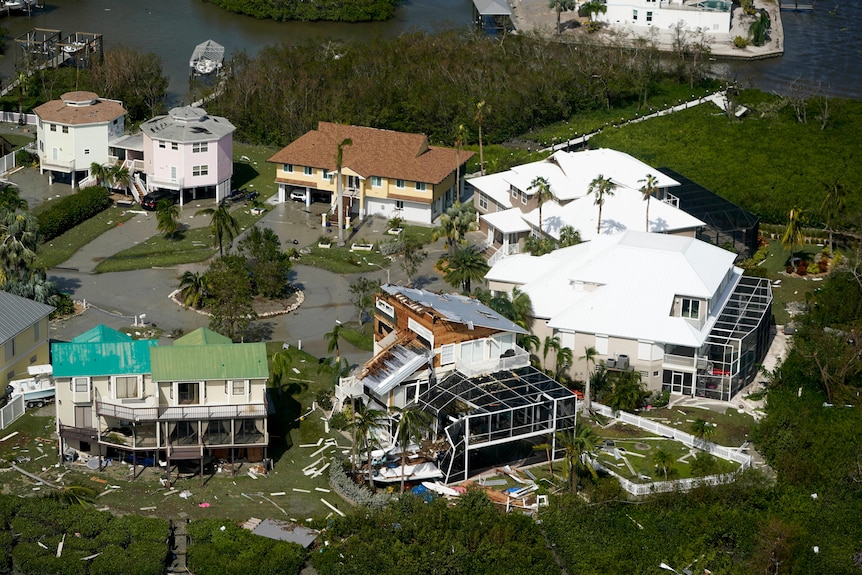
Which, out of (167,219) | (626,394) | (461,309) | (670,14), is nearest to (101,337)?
(461,309)

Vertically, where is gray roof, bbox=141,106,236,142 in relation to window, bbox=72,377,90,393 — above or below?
above

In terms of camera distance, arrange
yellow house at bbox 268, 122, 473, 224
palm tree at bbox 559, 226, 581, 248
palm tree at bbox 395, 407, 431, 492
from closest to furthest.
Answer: palm tree at bbox 395, 407, 431, 492 < palm tree at bbox 559, 226, 581, 248 < yellow house at bbox 268, 122, 473, 224

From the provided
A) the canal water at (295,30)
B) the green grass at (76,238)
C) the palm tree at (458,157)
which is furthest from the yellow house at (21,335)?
the canal water at (295,30)

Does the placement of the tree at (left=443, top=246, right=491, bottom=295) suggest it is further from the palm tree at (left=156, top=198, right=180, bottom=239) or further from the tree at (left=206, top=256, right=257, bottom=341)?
the palm tree at (left=156, top=198, right=180, bottom=239)

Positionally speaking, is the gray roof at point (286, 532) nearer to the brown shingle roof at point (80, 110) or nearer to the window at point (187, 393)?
the window at point (187, 393)

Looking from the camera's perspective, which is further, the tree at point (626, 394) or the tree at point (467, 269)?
the tree at point (467, 269)

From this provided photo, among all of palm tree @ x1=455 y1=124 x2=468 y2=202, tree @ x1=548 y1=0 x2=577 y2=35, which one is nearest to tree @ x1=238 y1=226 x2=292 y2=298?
palm tree @ x1=455 y1=124 x2=468 y2=202

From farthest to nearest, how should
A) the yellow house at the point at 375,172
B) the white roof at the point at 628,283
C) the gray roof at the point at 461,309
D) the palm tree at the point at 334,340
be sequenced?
1. the yellow house at the point at 375,172
2. the palm tree at the point at 334,340
3. the white roof at the point at 628,283
4. the gray roof at the point at 461,309
